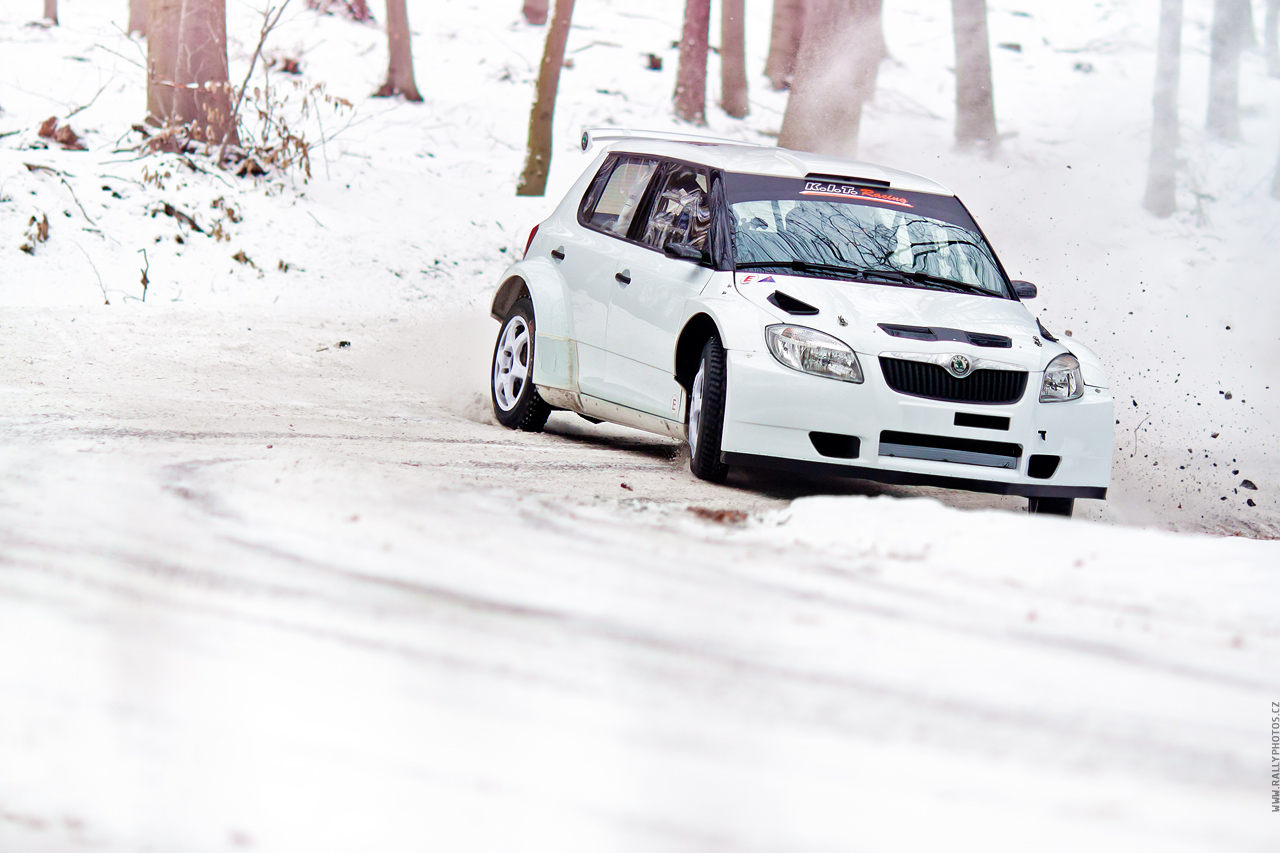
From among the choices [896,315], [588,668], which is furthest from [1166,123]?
[588,668]

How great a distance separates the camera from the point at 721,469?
19.0ft

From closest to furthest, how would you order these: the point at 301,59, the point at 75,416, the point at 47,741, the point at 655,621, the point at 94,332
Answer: the point at 47,741, the point at 655,621, the point at 75,416, the point at 94,332, the point at 301,59

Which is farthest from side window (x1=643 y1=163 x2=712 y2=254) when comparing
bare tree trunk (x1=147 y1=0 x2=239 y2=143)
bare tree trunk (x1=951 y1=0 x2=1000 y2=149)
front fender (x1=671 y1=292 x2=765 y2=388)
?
bare tree trunk (x1=951 y1=0 x2=1000 y2=149)

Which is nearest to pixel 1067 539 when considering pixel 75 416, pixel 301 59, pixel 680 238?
pixel 680 238

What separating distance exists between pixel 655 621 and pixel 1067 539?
1658mm

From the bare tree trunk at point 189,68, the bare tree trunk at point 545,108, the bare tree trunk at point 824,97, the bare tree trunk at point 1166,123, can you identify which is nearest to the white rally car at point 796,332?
the bare tree trunk at point 189,68

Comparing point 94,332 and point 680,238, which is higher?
point 680,238

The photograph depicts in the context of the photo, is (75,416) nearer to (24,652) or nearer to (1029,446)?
(24,652)

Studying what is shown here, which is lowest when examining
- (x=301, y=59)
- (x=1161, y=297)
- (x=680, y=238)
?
(x=1161, y=297)

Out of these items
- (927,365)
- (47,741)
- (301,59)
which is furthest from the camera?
(301,59)

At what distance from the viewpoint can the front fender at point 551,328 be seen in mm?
7039

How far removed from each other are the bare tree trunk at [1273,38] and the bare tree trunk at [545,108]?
1710cm

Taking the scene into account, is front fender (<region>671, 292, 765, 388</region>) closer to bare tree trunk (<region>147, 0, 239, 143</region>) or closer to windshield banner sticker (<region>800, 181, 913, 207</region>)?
windshield banner sticker (<region>800, 181, 913, 207</region>)

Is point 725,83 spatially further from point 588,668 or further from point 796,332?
point 588,668
